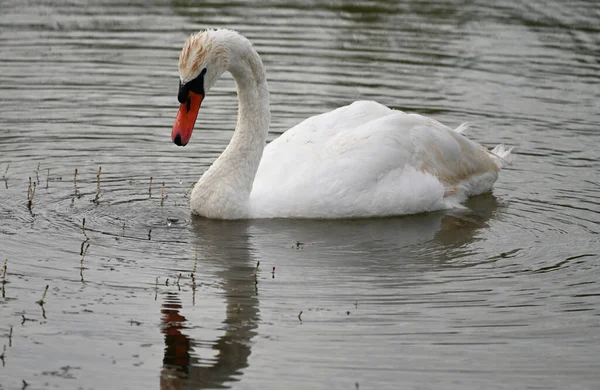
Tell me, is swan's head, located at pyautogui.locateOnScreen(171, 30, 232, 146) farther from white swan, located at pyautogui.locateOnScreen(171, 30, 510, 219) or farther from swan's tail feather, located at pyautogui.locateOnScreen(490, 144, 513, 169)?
swan's tail feather, located at pyautogui.locateOnScreen(490, 144, 513, 169)

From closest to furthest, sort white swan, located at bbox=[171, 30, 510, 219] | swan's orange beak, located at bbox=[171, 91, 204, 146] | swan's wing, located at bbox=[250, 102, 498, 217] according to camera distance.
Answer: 1. swan's orange beak, located at bbox=[171, 91, 204, 146]
2. white swan, located at bbox=[171, 30, 510, 219]
3. swan's wing, located at bbox=[250, 102, 498, 217]

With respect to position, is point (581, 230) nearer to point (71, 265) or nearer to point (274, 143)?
point (274, 143)

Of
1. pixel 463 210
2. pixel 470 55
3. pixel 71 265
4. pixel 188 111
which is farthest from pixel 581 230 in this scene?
pixel 470 55

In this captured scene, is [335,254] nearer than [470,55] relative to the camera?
Yes

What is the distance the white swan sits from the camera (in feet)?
35.9

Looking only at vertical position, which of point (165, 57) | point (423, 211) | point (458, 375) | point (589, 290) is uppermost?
point (165, 57)

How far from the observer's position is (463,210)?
39.8 ft

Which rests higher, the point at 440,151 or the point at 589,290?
the point at 440,151

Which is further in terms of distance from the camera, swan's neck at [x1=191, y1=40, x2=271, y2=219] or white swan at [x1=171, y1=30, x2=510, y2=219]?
swan's neck at [x1=191, y1=40, x2=271, y2=219]

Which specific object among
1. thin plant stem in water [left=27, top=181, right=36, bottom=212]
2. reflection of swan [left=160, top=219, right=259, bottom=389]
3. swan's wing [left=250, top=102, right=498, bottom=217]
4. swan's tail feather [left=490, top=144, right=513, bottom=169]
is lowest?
reflection of swan [left=160, top=219, right=259, bottom=389]

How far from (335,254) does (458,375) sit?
281 centimetres

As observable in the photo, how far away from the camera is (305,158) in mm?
11359

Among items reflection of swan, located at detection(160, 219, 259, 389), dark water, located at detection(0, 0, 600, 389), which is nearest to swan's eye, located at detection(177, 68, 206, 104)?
dark water, located at detection(0, 0, 600, 389)

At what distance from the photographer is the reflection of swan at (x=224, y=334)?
24.0ft
